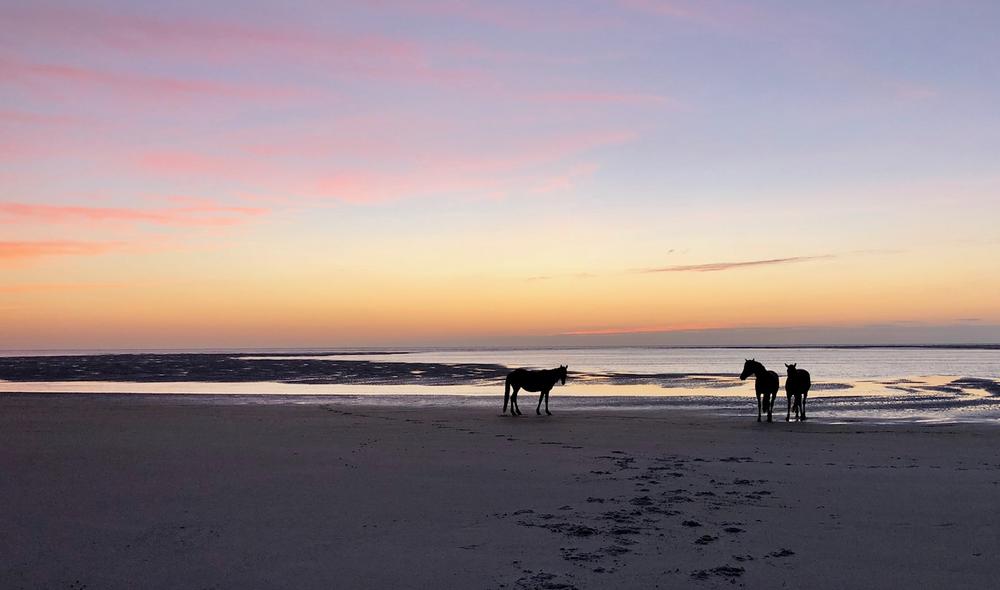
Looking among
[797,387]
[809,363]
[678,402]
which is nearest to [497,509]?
[797,387]

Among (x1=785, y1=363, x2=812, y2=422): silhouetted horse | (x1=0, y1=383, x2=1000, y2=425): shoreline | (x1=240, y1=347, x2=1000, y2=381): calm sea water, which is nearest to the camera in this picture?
(x1=785, y1=363, x2=812, y2=422): silhouetted horse

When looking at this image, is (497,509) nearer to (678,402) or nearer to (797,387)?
(797,387)

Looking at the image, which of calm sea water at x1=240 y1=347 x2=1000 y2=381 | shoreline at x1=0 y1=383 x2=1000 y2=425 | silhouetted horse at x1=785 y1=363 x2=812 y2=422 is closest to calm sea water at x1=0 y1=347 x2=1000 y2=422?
shoreline at x1=0 y1=383 x2=1000 y2=425

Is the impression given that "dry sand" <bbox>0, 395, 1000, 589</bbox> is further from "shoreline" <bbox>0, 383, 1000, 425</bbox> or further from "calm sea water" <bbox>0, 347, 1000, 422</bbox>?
"calm sea water" <bbox>0, 347, 1000, 422</bbox>

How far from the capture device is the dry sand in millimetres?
6727

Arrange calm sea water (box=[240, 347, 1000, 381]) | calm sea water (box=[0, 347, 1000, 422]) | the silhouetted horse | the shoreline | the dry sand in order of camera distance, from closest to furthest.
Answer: the dry sand, the silhouetted horse, the shoreline, calm sea water (box=[0, 347, 1000, 422]), calm sea water (box=[240, 347, 1000, 381])

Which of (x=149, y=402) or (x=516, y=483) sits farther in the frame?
(x=149, y=402)

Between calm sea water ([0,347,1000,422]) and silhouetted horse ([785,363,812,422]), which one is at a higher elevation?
silhouetted horse ([785,363,812,422])

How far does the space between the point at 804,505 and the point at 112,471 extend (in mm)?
10085

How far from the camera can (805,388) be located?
804 inches

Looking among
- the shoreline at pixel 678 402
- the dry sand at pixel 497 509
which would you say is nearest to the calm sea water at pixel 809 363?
the shoreline at pixel 678 402

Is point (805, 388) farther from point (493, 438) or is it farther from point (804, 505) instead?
point (804, 505)

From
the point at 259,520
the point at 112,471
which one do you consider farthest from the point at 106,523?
the point at 112,471

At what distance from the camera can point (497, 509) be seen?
9.10 meters
